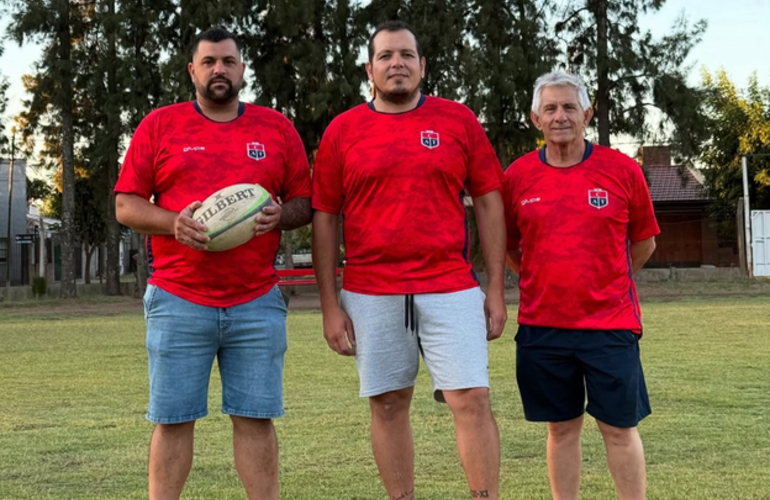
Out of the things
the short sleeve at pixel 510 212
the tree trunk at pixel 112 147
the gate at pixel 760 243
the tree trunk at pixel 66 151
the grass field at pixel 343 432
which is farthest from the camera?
the gate at pixel 760 243

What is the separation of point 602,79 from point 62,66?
17001 mm

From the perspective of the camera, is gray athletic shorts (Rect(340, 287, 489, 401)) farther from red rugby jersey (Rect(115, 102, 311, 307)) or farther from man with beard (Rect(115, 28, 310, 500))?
red rugby jersey (Rect(115, 102, 311, 307))

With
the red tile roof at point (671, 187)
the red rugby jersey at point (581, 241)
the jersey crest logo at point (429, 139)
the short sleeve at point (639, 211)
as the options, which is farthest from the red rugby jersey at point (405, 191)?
the red tile roof at point (671, 187)

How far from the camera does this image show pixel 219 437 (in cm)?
789

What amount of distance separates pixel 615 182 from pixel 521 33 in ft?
92.6

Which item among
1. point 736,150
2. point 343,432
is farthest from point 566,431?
point 736,150

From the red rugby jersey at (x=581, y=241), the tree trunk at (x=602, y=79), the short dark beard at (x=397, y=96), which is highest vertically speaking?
the tree trunk at (x=602, y=79)

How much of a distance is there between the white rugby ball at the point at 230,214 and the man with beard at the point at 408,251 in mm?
429

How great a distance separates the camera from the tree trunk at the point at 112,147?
32594 mm

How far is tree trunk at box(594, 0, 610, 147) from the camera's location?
33219 millimetres

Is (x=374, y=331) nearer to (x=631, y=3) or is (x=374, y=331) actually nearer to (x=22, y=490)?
(x=22, y=490)

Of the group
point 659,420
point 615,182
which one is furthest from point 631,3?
point 615,182

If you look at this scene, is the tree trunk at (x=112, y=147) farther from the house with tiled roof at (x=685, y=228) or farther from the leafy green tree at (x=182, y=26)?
the house with tiled roof at (x=685, y=228)

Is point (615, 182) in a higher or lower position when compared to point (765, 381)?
higher
